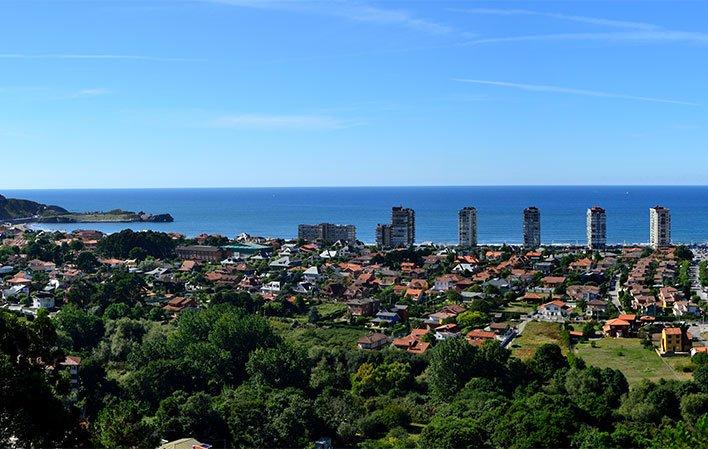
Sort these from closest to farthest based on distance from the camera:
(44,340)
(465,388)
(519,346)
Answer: (44,340)
(465,388)
(519,346)

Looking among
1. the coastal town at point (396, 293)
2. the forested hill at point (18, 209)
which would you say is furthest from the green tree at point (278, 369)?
the forested hill at point (18, 209)

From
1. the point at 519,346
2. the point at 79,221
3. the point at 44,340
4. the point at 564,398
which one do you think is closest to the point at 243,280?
the point at 519,346

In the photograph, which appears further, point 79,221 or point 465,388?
point 79,221

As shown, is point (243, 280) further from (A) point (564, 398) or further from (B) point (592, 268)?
(A) point (564, 398)

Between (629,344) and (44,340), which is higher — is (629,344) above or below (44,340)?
below

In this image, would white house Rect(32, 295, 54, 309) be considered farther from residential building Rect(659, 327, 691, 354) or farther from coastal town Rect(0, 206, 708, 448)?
residential building Rect(659, 327, 691, 354)

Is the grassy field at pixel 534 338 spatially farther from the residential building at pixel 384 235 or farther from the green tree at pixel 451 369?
the residential building at pixel 384 235
